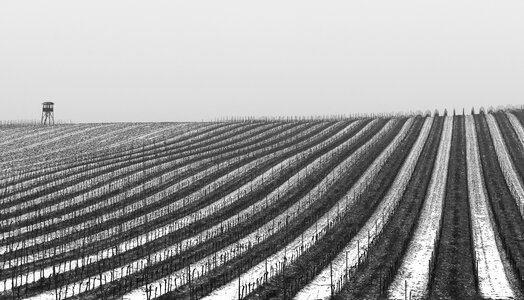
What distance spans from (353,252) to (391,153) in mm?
31709

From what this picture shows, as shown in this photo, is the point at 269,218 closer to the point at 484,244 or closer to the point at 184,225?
the point at 184,225

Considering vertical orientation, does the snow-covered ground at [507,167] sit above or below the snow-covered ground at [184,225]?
above

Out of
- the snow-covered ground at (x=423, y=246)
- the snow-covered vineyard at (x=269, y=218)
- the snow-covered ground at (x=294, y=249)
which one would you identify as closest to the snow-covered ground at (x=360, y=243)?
the snow-covered vineyard at (x=269, y=218)

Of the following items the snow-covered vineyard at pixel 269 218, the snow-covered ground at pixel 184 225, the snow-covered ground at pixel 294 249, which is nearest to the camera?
the snow-covered ground at pixel 294 249

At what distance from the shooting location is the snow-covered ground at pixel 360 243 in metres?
22.0

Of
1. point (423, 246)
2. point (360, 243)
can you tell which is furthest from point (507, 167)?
point (360, 243)

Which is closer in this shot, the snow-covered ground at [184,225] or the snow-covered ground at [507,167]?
the snow-covered ground at [184,225]

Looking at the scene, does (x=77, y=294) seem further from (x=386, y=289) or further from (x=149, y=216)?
(x=149, y=216)

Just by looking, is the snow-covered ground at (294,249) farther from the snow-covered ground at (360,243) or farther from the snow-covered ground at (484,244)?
the snow-covered ground at (484,244)

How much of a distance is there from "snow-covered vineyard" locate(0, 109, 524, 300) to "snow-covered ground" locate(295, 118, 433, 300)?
132 mm

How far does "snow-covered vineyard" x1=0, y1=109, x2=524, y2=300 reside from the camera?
2292 cm

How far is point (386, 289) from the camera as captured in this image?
2191 centimetres

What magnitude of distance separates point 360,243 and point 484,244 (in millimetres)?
6525

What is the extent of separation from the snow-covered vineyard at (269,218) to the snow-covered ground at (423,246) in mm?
130
